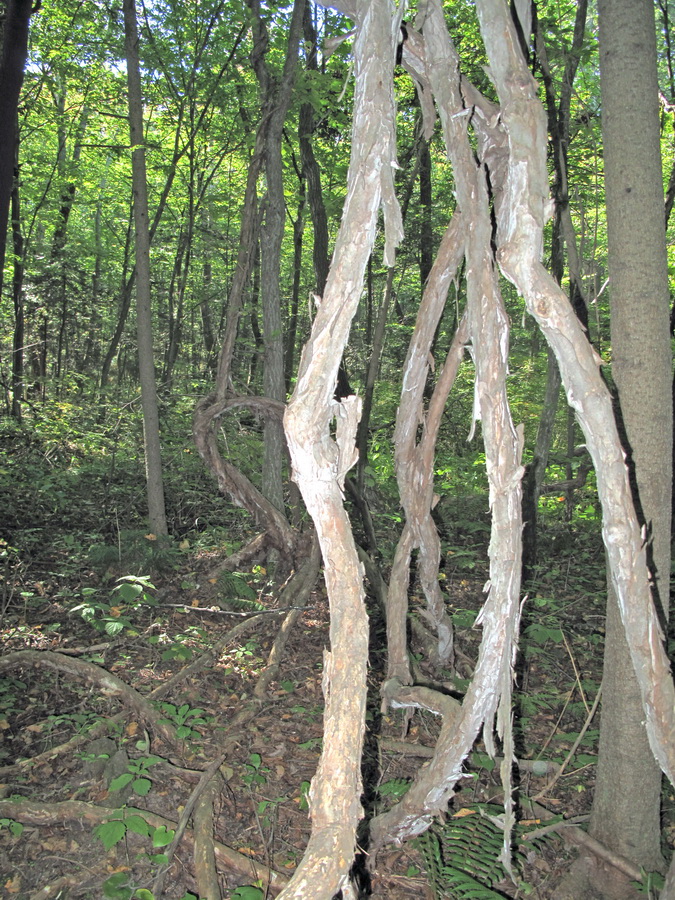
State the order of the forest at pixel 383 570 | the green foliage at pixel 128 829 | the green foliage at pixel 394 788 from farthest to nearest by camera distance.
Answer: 1. the green foliage at pixel 394 788
2. the green foliage at pixel 128 829
3. the forest at pixel 383 570

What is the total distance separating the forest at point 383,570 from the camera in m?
1.53

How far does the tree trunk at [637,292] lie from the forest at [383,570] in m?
0.01

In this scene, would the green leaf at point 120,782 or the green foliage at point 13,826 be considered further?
the green leaf at point 120,782

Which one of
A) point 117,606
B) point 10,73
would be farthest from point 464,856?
point 10,73

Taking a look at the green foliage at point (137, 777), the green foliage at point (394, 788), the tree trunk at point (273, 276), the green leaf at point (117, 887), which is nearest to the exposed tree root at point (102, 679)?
the green foliage at point (137, 777)

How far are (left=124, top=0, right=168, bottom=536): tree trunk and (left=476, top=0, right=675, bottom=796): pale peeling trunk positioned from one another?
412 centimetres

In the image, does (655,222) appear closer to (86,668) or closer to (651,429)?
(651,429)

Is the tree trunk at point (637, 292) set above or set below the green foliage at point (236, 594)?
above

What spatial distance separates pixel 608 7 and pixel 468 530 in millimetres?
5624

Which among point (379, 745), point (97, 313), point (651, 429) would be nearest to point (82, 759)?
point (379, 745)

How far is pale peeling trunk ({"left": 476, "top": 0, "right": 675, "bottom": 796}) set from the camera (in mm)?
1533

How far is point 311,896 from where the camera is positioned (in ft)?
4.22

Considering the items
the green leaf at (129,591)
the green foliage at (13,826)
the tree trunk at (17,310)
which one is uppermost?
the tree trunk at (17,310)

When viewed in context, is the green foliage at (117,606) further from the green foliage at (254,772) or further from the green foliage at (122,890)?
the green foliage at (122,890)
